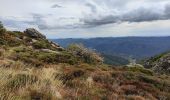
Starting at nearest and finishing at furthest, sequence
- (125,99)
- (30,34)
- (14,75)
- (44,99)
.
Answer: (44,99)
(14,75)
(125,99)
(30,34)

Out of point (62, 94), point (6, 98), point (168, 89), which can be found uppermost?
point (6, 98)

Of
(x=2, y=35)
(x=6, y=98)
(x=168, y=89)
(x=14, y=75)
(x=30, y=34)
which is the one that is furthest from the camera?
(x=30, y=34)

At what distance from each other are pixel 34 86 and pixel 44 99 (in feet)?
2.34

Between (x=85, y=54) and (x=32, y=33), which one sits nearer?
(x=85, y=54)

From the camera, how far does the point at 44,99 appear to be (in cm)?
824

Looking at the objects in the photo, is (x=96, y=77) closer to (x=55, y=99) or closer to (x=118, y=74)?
(x=118, y=74)

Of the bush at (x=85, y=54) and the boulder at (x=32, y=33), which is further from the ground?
the boulder at (x=32, y=33)

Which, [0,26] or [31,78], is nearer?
[31,78]

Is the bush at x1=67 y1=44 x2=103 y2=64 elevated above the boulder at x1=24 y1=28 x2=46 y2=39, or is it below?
below

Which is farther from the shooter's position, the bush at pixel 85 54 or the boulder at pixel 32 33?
the boulder at pixel 32 33

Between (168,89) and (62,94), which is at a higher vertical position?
(62,94)

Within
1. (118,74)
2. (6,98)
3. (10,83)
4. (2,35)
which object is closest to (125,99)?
(10,83)

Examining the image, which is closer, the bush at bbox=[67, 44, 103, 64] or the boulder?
the bush at bbox=[67, 44, 103, 64]

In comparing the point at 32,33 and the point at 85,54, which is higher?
the point at 32,33
